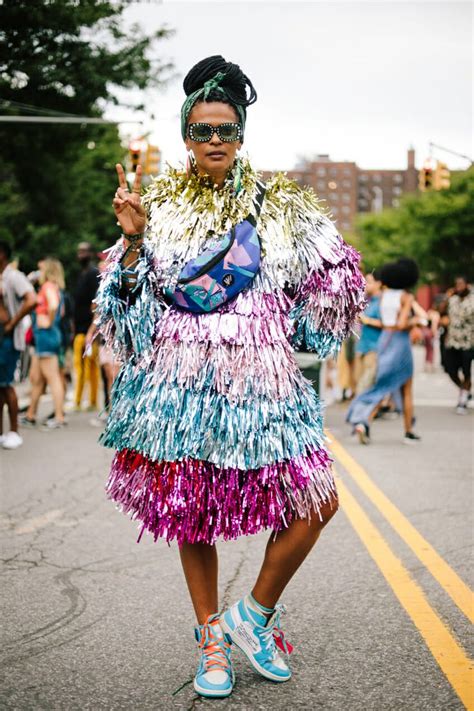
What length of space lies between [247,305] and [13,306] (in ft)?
20.8

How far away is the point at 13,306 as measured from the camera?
364 inches

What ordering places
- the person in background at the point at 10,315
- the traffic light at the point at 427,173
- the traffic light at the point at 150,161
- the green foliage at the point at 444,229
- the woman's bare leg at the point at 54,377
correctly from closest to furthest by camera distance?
the person in background at the point at 10,315, the woman's bare leg at the point at 54,377, the traffic light at the point at 150,161, the traffic light at the point at 427,173, the green foliage at the point at 444,229

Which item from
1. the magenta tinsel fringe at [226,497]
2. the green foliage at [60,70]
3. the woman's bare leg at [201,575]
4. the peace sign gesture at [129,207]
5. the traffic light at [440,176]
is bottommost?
the woman's bare leg at [201,575]

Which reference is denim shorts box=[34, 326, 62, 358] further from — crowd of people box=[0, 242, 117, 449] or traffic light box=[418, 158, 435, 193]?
traffic light box=[418, 158, 435, 193]

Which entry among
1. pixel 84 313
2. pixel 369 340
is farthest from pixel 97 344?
pixel 369 340

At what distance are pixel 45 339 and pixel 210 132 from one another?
792 centimetres

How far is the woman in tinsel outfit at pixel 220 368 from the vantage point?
3223 millimetres

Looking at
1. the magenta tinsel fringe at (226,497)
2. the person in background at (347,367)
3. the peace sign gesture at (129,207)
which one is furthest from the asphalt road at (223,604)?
the person in background at (347,367)

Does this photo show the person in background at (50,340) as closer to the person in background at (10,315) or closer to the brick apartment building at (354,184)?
the person in background at (10,315)

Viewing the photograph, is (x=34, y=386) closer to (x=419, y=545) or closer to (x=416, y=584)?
(x=419, y=545)

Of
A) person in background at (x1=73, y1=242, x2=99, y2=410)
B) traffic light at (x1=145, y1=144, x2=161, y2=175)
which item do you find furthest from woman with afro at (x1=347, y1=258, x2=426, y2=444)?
traffic light at (x1=145, y1=144, x2=161, y2=175)

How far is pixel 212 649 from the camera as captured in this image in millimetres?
3316

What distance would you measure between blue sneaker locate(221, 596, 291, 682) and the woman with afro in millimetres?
6568

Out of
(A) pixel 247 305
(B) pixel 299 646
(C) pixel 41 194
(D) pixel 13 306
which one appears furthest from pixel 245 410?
(C) pixel 41 194
